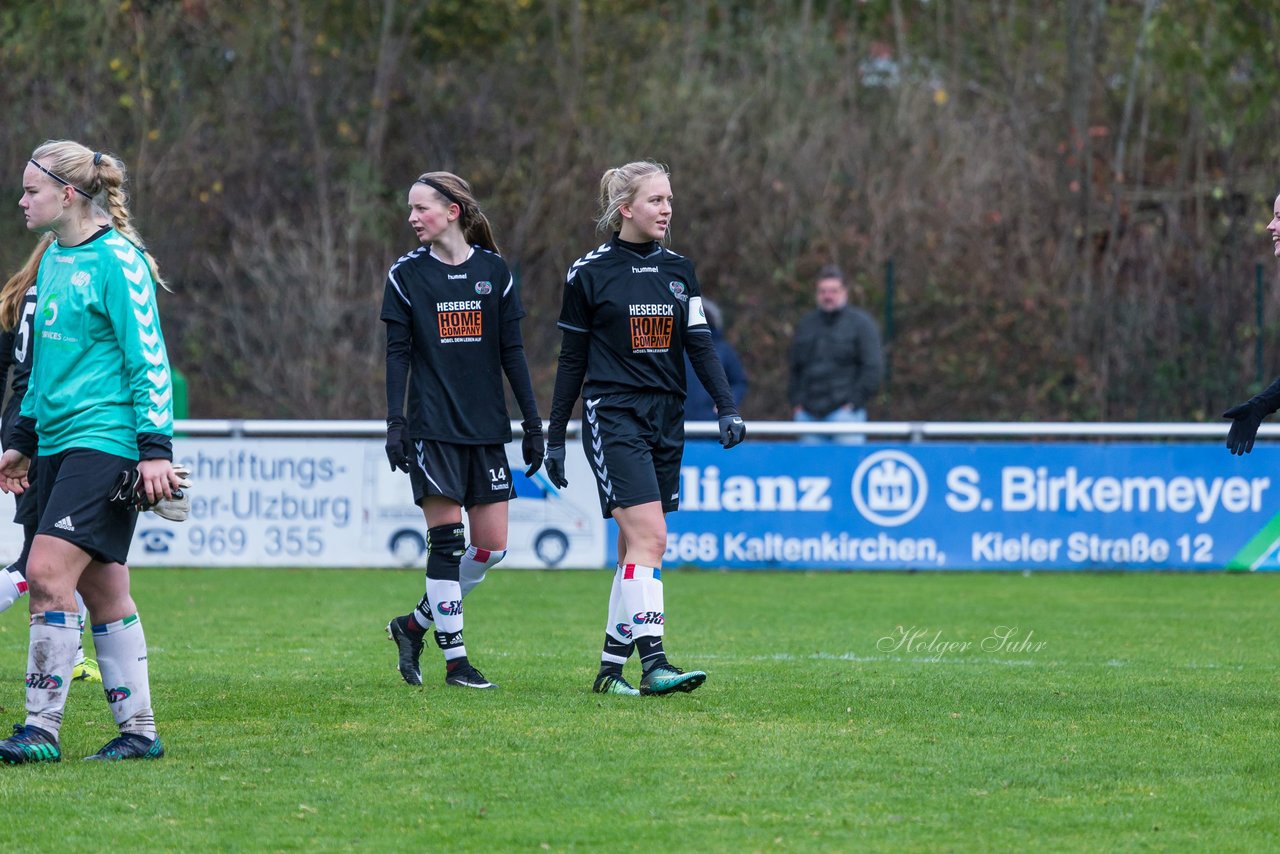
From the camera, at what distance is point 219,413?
17.6 m

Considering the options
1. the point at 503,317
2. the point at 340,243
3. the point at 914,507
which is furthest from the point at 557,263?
the point at 503,317

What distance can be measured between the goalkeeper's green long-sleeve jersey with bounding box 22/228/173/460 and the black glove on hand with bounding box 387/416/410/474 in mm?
1615

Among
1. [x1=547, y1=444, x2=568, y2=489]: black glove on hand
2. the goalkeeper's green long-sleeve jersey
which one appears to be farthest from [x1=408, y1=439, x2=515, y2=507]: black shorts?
the goalkeeper's green long-sleeve jersey

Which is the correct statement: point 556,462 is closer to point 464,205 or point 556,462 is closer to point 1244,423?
point 464,205

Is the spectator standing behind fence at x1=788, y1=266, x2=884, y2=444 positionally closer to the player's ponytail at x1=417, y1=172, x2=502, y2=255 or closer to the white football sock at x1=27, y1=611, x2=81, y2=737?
the player's ponytail at x1=417, y1=172, x2=502, y2=255

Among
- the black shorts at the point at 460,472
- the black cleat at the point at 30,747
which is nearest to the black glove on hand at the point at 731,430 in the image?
the black shorts at the point at 460,472

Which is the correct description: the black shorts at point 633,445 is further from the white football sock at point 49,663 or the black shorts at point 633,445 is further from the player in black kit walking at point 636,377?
the white football sock at point 49,663

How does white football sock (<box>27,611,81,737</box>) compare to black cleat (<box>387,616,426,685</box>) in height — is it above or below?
above

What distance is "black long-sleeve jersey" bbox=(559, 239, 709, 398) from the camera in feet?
23.5

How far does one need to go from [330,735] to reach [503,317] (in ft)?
6.70

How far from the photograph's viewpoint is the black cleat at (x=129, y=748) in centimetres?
564

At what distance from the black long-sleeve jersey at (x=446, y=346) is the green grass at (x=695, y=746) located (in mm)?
1083

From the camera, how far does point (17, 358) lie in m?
7.04

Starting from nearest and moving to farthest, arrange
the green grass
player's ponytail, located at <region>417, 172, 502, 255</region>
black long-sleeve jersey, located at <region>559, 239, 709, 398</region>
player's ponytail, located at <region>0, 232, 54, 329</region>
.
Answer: the green grass
player's ponytail, located at <region>0, 232, 54, 329</region>
black long-sleeve jersey, located at <region>559, 239, 709, 398</region>
player's ponytail, located at <region>417, 172, 502, 255</region>
